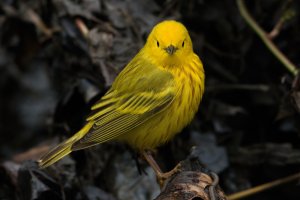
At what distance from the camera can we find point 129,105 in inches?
168

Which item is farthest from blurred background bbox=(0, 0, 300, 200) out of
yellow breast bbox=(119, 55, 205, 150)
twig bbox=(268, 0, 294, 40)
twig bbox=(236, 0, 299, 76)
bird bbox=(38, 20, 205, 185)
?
yellow breast bbox=(119, 55, 205, 150)

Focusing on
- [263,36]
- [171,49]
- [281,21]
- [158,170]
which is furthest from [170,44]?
[281,21]

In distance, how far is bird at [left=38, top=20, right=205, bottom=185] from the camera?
410cm

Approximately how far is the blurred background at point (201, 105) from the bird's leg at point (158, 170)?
19cm

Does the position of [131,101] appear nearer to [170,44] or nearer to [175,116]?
[175,116]

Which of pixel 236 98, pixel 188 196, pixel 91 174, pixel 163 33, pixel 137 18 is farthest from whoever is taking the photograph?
pixel 236 98

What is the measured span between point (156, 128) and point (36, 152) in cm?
121

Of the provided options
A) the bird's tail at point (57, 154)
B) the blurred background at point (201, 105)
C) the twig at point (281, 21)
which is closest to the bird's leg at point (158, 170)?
the blurred background at point (201, 105)

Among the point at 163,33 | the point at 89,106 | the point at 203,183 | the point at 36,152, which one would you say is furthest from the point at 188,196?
the point at 36,152

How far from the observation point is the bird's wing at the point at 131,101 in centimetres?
412

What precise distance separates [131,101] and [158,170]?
524 mm

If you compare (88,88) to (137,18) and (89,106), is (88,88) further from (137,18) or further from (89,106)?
(137,18)

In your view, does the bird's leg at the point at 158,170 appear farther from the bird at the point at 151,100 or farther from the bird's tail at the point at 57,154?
the bird's tail at the point at 57,154

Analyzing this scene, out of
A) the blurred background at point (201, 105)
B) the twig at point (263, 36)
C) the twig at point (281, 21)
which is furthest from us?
the twig at point (281, 21)
